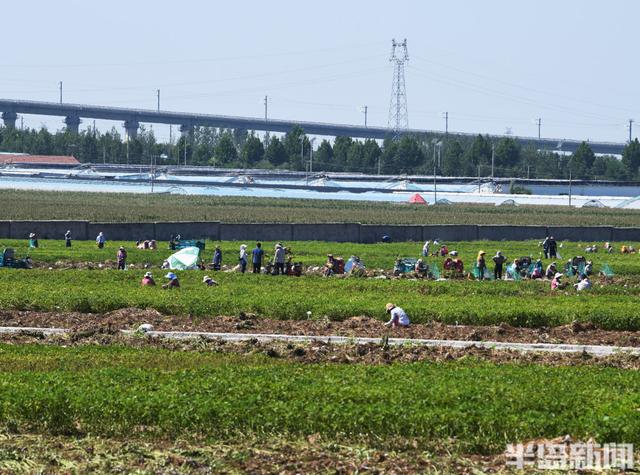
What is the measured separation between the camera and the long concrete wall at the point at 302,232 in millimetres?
66062

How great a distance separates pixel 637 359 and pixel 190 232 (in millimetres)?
42230

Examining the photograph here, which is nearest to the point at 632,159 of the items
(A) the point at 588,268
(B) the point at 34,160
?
(B) the point at 34,160

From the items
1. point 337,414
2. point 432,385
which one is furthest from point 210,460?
point 432,385

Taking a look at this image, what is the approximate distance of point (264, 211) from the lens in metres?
97.1

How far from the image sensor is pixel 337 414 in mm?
20594

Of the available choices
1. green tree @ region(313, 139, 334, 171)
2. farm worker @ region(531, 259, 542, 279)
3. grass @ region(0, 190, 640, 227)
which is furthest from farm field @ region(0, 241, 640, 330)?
green tree @ region(313, 139, 334, 171)

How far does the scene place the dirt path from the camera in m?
31.8

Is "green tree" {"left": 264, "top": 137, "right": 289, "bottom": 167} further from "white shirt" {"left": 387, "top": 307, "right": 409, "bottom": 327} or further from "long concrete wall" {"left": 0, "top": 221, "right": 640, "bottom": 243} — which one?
"white shirt" {"left": 387, "top": 307, "right": 409, "bottom": 327}

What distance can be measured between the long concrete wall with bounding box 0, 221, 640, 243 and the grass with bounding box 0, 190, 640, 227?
40.4 ft

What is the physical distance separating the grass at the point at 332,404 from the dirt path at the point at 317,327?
7.14 meters

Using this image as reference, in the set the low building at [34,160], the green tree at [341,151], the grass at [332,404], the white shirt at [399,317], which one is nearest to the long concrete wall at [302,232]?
the white shirt at [399,317]

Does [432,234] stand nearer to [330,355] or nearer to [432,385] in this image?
[330,355]

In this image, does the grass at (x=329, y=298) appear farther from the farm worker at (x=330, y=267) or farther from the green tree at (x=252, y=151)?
the green tree at (x=252, y=151)

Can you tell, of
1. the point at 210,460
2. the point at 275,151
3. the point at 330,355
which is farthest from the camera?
the point at 275,151
